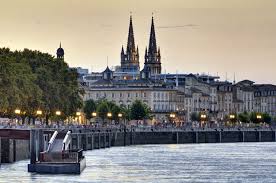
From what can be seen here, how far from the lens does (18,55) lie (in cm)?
19062

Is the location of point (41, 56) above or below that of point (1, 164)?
above

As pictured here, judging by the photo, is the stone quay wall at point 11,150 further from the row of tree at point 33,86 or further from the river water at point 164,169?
the row of tree at point 33,86

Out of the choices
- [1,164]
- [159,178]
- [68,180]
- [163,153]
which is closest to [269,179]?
[159,178]

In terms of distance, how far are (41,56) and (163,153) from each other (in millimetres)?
26421

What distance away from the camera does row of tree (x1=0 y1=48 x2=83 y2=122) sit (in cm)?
16500

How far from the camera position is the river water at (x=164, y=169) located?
391 ft

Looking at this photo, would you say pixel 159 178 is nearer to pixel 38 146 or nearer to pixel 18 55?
pixel 38 146

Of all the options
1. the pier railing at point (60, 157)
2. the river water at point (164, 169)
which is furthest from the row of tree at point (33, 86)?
the pier railing at point (60, 157)

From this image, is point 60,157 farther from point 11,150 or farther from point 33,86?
point 33,86

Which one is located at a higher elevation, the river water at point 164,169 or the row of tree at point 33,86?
the row of tree at point 33,86

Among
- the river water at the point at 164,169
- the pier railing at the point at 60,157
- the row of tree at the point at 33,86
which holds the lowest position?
the river water at the point at 164,169

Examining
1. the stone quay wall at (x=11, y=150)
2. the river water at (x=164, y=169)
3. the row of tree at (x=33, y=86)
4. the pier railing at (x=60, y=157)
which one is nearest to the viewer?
the river water at (x=164, y=169)

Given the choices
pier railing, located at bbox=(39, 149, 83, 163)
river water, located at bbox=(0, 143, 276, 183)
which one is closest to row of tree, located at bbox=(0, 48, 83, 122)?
river water, located at bbox=(0, 143, 276, 183)

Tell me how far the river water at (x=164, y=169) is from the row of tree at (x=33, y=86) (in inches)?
399
